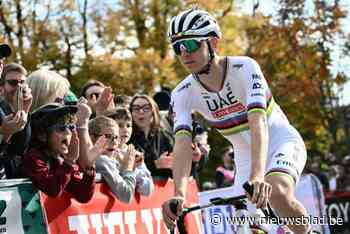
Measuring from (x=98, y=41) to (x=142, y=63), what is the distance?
2.37 m

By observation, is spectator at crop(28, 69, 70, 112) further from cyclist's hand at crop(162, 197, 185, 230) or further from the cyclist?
cyclist's hand at crop(162, 197, 185, 230)

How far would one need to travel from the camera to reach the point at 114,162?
7289 millimetres

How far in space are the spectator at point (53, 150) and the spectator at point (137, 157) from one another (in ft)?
4.33

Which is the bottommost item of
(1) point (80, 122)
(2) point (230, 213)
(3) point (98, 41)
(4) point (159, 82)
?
(2) point (230, 213)

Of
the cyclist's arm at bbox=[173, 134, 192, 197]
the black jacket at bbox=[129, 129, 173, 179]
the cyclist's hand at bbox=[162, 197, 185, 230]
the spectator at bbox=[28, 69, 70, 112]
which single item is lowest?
the cyclist's hand at bbox=[162, 197, 185, 230]

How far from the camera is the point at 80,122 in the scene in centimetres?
666

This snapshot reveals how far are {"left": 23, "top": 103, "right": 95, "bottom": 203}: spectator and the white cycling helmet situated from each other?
3.52ft

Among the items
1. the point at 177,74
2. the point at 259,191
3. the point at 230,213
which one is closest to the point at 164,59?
the point at 177,74

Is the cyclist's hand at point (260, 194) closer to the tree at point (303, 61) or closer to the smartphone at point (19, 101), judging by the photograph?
the smartphone at point (19, 101)

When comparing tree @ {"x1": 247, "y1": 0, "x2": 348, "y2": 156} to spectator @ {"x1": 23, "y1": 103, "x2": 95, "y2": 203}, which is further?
tree @ {"x1": 247, "y1": 0, "x2": 348, "y2": 156}

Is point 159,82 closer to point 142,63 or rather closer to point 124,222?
point 142,63

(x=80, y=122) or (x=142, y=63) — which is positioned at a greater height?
(x=142, y=63)

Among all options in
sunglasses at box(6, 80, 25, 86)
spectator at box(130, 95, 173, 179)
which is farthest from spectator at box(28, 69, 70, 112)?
spectator at box(130, 95, 173, 179)

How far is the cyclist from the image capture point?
5.67 m
